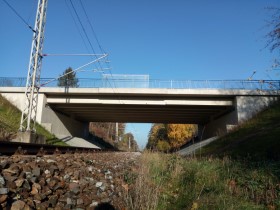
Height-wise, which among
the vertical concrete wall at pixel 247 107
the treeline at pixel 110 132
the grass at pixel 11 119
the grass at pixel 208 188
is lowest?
the grass at pixel 208 188

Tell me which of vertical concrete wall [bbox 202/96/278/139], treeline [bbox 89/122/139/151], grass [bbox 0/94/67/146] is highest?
treeline [bbox 89/122/139/151]

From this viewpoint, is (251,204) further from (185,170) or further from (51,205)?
(51,205)

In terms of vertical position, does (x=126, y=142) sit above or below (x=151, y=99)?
above

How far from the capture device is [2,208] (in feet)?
11.4

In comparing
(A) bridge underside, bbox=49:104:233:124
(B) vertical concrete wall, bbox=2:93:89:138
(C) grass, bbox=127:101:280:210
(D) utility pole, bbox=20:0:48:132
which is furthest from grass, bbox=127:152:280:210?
(A) bridge underside, bbox=49:104:233:124

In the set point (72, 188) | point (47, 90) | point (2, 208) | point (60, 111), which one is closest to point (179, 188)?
point (72, 188)

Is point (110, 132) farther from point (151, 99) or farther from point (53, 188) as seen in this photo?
point (53, 188)

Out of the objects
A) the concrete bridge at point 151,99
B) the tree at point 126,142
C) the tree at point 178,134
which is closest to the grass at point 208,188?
the concrete bridge at point 151,99

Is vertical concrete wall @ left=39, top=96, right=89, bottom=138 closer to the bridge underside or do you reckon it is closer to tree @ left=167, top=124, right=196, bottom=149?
the bridge underside

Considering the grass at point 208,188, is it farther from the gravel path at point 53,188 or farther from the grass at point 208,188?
the gravel path at point 53,188

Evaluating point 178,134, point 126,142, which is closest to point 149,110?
point 178,134

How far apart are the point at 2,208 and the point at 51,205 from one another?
88 cm

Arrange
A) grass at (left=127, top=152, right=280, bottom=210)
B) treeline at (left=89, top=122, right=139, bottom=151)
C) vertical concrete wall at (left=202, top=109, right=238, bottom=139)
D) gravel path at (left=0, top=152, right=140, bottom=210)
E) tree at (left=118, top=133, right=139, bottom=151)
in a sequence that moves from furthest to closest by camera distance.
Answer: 1. treeline at (left=89, top=122, right=139, bottom=151)
2. tree at (left=118, top=133, right=139, bottom=151)
3. vertical concrete wall at (left=202, top=109, right=238, bottom=139)
4. grass at (left=127, top=152, right=280, bottom=210)
5. gravel path at (left=0, top=152, right=140, bottom=210)

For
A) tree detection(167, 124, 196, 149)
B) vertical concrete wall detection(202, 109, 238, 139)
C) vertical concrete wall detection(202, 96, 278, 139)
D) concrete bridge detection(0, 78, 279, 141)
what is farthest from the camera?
tree detection(167, 124, 196, 149)
